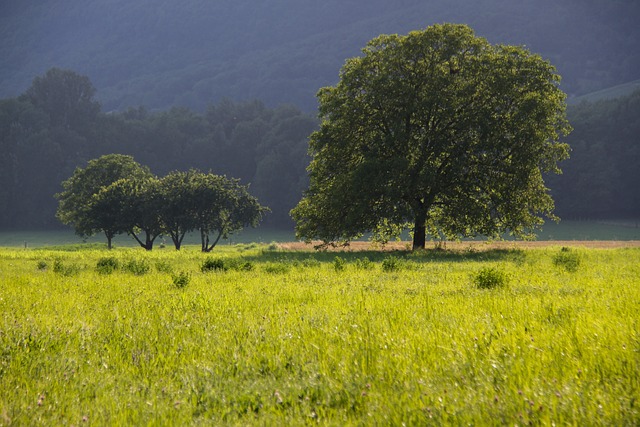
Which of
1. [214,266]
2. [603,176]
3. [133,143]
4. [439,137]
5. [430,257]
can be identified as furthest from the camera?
[133,143]

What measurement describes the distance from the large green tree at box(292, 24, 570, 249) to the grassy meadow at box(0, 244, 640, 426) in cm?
2172

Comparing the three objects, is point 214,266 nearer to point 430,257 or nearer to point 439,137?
point 430,257

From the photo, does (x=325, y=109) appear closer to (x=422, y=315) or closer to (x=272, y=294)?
(x=272, y=294)

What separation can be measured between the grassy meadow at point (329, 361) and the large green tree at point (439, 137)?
21.7m

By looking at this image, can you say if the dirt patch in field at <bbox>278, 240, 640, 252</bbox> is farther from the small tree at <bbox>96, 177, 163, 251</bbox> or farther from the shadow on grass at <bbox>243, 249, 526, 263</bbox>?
the small tree at <bbox>96, 177, 163, 251</bbox>

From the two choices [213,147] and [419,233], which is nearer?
[419,233]

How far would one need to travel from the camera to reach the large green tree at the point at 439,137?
100 feet

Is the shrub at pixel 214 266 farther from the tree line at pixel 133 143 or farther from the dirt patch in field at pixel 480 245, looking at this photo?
the tree line at pixel 133 143

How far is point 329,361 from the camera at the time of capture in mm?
5566

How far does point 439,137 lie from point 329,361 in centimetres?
2823

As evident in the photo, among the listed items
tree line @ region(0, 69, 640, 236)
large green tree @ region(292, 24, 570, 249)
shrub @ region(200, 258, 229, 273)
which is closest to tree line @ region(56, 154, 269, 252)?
large green tree @ region(292, 24, 570, 249)

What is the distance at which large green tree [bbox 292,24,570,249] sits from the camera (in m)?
30.6

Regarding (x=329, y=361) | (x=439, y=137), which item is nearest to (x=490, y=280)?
(x=329, y=361)

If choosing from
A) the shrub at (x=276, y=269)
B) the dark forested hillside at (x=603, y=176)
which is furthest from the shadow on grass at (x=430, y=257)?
the dark forested hillside at (x=603, y=176)
